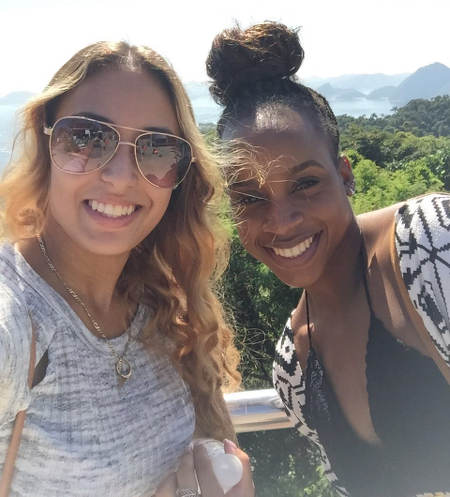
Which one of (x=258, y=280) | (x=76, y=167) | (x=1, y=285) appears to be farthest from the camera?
(x=258, y=280)

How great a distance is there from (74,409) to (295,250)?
944 mm

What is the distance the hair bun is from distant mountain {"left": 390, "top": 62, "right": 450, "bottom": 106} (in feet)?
108

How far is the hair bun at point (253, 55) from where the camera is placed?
Result: 2.21m

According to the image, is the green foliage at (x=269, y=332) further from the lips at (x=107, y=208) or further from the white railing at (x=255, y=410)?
the lips at (x=107, y=208)

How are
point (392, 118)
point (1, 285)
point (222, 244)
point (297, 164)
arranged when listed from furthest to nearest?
point (392, 118) < point (222, 244) < point (297, 164) < point (1, 285)

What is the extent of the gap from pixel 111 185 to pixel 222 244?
23.4 inches

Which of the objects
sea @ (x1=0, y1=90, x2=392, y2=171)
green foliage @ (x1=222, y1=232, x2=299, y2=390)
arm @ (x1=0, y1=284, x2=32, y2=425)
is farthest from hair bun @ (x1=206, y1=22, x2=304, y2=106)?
green foliage @ (x1=222, y1=232, x2=299, y2=390)

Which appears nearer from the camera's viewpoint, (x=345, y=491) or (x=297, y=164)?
(x=297, y=164)

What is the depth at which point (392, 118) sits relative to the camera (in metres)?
36.0

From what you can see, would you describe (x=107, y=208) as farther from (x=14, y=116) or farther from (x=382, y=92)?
(x=382, y=92)

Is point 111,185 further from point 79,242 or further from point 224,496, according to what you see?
point 224,496

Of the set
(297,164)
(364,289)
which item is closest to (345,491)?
(364,289)

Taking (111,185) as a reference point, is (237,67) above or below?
above

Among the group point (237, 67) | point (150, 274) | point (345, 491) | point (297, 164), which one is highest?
point (237, 67)
